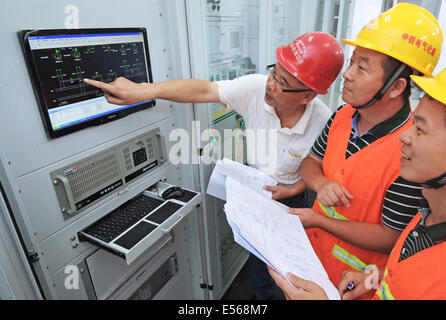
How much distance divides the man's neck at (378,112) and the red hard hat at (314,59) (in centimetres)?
29

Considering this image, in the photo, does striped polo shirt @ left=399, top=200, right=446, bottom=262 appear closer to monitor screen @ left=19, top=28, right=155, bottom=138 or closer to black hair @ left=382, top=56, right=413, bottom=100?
black hair @ left=382, top=56, right=413, bottom=100

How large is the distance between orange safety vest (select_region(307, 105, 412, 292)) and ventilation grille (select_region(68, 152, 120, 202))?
0.99m

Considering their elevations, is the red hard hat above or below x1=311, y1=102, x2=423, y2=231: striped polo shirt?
above

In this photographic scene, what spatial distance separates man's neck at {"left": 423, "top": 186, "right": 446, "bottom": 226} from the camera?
0.78 metres

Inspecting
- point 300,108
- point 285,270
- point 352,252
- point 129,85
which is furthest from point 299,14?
point 285,270

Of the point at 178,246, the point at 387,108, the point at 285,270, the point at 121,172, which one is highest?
the point at 387,108

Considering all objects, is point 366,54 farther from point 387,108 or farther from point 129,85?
point 129,85

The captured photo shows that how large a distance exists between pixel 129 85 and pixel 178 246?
3.61 feet

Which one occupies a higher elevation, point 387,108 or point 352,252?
point 387,108

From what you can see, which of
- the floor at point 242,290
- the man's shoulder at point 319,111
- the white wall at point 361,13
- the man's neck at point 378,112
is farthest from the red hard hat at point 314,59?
the white wall at point 361,13

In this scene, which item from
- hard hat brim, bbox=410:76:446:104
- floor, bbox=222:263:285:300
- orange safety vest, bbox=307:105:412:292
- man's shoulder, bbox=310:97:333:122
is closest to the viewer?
hard hat brim, bbox=410:76:446:104

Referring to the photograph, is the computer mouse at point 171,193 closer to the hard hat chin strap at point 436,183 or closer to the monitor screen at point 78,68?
the monitor screen at point 78,68

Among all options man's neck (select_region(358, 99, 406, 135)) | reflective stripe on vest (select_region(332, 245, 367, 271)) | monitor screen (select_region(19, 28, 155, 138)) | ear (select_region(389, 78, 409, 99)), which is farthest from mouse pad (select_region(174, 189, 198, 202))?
ear (select_region(389, 78, 409, 99))

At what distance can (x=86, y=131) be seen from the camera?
1.13 metres
